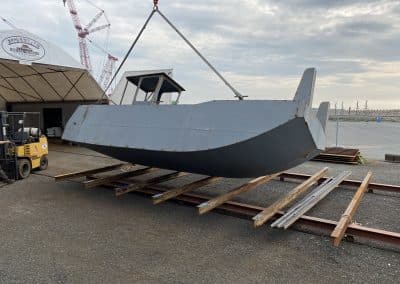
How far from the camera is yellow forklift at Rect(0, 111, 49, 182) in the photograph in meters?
8.34

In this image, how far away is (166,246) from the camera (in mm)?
4316

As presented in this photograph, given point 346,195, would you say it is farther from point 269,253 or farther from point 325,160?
→ point 325,160

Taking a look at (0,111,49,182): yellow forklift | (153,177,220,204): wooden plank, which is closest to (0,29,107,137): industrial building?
(0,111,49,182): yellow forklift

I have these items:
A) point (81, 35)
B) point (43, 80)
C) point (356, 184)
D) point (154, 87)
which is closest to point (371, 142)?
point (356, 184)

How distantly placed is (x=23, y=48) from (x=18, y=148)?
4271mm

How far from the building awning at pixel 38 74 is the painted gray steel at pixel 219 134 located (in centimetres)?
482

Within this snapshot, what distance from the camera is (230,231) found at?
4.85 meters

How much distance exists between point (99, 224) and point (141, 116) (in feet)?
6.20

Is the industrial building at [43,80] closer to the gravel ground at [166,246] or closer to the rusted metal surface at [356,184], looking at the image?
the gravel ground at [166,246]

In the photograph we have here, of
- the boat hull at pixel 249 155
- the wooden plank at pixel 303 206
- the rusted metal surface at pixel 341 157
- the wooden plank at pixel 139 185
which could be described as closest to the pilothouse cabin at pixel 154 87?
the boat hull at pixel 249 155

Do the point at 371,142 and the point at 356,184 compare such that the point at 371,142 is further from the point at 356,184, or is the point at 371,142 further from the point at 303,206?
the point at 303,206

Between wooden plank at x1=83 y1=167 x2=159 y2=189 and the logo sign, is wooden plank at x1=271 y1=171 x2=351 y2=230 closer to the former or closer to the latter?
wooden plank at x1=83 y1=167 x2=159 y2=189

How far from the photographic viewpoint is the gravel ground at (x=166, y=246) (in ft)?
11.7

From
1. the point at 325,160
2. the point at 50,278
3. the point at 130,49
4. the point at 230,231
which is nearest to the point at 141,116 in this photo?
the point at 130,49
